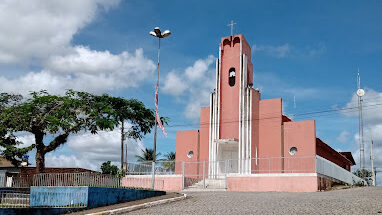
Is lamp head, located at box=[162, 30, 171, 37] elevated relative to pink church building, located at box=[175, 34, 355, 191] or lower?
elevated

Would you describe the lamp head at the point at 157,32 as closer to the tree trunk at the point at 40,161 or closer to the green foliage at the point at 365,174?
the tree trunk at the point at 40,161

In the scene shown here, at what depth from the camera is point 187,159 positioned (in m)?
31.2

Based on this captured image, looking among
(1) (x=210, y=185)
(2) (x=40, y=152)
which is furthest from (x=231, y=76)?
(2) (x=40, y=152)

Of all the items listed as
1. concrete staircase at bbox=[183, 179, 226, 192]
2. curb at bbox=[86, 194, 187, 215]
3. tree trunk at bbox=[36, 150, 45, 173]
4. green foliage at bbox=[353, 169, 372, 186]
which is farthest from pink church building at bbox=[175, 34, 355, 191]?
green foliage at bbox=[353, 169, 372, 186]

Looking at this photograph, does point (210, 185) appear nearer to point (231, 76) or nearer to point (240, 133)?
point (240, 133)

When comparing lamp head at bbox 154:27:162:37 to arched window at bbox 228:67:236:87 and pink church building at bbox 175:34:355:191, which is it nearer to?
pink church building at bbox 175:34:355:191

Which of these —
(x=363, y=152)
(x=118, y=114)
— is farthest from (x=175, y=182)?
(x=363, y=152)

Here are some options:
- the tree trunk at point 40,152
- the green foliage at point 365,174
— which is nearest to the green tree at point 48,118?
the tree trunk at point 40,152

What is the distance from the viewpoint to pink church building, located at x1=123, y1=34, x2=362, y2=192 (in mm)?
25156

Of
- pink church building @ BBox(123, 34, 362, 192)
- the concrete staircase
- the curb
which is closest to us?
the curb

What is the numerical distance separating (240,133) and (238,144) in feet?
2.61

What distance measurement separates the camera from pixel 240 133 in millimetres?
28672

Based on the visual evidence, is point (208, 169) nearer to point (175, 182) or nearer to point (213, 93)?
point (175, 182)

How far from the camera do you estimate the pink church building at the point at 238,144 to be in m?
25.2
